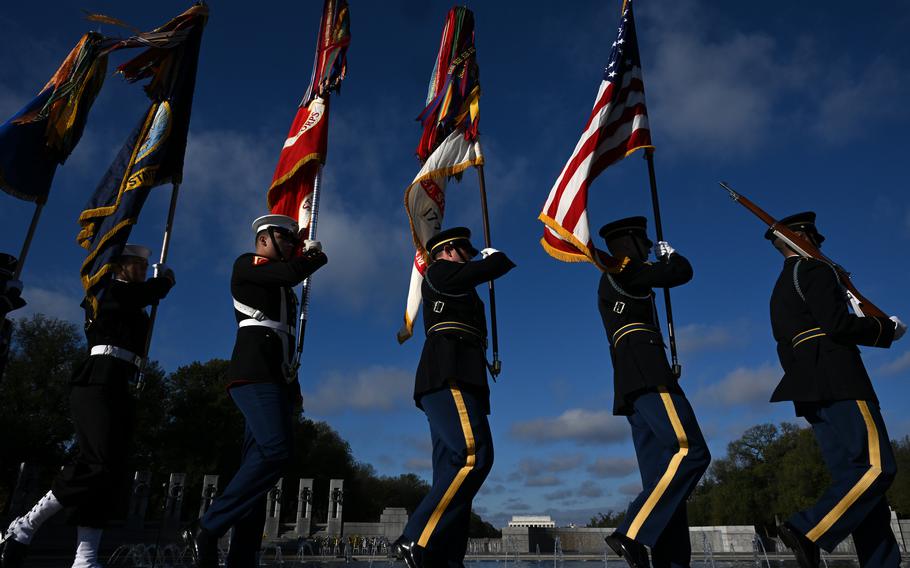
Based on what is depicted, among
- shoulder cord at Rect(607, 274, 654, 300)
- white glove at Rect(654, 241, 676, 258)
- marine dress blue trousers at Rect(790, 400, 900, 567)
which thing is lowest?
marine dress blue trousers at Rect(790, 400, 900, 567)

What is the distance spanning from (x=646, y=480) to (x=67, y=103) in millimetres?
7175

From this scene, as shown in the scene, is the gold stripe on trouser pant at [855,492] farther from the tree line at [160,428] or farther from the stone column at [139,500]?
the tree line at [160,428]

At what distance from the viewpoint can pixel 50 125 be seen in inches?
281

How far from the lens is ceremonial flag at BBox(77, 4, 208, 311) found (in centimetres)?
600

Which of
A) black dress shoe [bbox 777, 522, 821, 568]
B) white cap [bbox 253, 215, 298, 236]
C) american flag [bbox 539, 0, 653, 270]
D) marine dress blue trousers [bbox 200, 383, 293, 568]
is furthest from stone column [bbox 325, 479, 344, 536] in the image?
black dress shoe [bbox 777, 522, 821, 568]

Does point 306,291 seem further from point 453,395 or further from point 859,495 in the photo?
point 859,495

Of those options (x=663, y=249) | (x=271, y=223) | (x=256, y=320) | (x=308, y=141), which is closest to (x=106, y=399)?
(x=256, y=320)

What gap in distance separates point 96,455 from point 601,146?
541cm

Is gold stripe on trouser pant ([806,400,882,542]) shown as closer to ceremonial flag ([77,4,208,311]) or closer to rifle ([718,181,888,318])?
rifle ([718,181,888,318])

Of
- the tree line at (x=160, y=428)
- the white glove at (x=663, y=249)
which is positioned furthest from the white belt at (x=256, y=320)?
the tree line at (x=160, y=428)

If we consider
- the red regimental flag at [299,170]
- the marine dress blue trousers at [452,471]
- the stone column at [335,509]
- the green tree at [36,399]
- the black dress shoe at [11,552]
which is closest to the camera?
the marine dress blue trousers at [452,471]

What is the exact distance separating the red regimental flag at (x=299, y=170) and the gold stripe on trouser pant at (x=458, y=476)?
3203mm

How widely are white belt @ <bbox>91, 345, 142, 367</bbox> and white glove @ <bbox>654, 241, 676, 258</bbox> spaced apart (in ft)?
14.8

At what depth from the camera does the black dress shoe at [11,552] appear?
4762 mm
